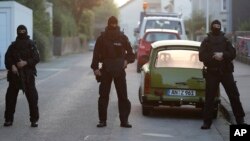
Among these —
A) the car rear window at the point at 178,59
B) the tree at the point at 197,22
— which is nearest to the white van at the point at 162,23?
the car rear window at the point at 178,59

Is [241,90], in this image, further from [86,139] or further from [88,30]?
[88,30]

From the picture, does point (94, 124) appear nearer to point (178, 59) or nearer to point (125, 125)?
point (125, 125)

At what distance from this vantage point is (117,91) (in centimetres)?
1124

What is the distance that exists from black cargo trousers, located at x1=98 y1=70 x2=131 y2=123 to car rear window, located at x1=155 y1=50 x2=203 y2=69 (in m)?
1.98

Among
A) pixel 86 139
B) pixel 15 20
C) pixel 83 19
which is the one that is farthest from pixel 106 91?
pixel 83 19

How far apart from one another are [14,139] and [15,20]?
68.5 ft

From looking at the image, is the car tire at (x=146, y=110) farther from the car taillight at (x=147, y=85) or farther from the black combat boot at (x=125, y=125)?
the black combat boot at (x=125, y=125)

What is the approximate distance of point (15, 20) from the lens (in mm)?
30422

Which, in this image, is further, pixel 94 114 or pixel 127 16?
pixel 127 16

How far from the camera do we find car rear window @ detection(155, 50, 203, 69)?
1307cm

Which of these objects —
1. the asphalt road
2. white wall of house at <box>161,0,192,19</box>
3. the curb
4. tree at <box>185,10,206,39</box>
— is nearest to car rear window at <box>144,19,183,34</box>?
the asphalt road

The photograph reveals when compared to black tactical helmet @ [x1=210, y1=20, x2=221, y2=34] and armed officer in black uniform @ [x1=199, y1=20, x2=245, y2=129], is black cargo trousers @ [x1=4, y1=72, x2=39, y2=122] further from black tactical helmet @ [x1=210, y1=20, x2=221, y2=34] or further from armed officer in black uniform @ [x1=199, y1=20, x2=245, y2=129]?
black tactical helmet @ [x1=210, y1=20, x2=221, y2=34]

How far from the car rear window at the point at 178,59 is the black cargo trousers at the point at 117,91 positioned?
198 centimetres

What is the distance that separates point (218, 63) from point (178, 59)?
7.55ft
